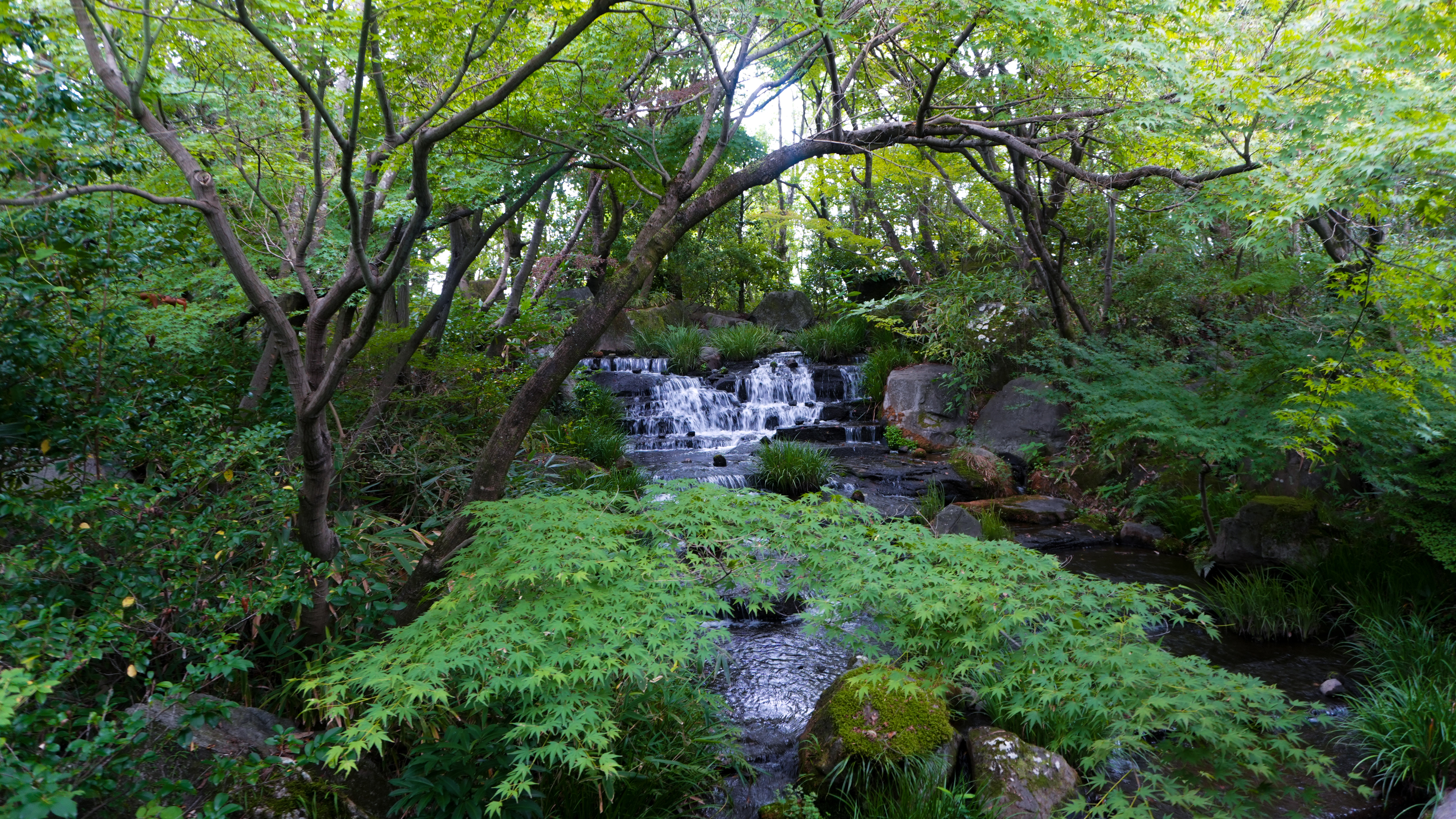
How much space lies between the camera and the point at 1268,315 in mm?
8141

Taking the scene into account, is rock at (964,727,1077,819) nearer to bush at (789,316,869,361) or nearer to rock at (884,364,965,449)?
rock at (884,364,965,449)

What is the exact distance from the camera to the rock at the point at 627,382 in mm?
13617

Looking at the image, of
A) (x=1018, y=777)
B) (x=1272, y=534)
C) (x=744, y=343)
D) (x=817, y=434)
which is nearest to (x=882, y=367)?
(x=817, y=434)

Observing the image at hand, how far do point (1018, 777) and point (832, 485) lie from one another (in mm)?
6256

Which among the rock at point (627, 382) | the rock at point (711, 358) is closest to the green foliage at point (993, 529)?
the rock at point (627, 382)

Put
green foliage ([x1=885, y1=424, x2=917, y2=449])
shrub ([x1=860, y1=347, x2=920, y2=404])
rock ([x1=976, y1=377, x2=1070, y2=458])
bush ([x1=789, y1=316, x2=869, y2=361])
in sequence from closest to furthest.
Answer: rock ([x1=976, y1=377, x2=1070, y2=458]) → green foliage ([x1=885, y1=424, x2=917, y2=449]) → shrub ([x1=860, y1=347, x2=920, y2=404]) → bush ([x1=789, y1=316, x2=869, y2=361])

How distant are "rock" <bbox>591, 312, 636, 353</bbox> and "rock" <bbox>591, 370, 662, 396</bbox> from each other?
234 centimetres

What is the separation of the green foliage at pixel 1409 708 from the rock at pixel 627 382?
35.6ft

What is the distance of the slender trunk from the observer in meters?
4.75

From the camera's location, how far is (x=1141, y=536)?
25.7 ft

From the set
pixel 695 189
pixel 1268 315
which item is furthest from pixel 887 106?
pixel 695 189

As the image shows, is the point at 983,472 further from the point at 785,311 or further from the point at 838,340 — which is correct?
the point at 785,311

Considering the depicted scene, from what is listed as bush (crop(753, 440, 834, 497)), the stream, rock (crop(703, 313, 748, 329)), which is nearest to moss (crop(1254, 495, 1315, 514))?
the stream

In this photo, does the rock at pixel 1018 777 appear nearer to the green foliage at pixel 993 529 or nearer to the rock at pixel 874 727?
the rock at pixel 874 727
